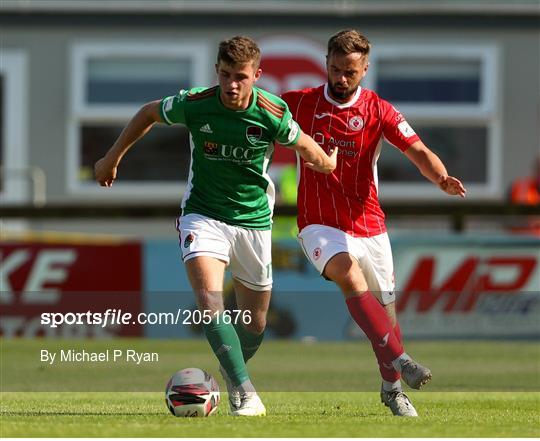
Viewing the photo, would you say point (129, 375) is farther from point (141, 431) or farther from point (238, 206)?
point (141, 431)

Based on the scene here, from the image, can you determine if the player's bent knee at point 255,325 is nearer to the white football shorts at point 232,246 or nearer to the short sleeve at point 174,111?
the white football shorts at point 232,246

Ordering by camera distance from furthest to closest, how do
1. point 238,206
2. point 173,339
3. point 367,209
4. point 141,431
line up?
point 173,339 < point 367,209 < point 238,206 < point 141,431

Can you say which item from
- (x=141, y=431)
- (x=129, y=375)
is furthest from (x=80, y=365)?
(x=141, y=431)

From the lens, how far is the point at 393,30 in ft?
65.3

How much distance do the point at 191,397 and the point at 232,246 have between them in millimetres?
911

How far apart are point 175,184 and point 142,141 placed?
767 mm

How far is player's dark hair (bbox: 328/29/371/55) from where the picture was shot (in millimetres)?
8305

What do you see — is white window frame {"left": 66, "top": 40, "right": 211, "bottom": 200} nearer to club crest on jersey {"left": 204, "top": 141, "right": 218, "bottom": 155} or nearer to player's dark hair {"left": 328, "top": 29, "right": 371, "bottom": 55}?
player's dark hair {"left": 328, "top": 29, "right": 371, "bottom": 55}

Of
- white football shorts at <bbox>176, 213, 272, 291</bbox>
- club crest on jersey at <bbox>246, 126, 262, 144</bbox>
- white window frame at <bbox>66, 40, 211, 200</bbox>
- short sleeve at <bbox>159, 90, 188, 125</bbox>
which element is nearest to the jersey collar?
club crest on jersey at <bbox>246, 126, 262, 144</bbox>

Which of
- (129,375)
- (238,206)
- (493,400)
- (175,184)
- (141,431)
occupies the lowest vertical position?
(175,184)

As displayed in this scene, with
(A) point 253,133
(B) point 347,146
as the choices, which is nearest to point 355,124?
(B) point 347,146

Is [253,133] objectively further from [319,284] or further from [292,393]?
[319,284]

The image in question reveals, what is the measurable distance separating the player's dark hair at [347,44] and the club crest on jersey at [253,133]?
28.6 inches

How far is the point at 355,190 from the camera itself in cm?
870
